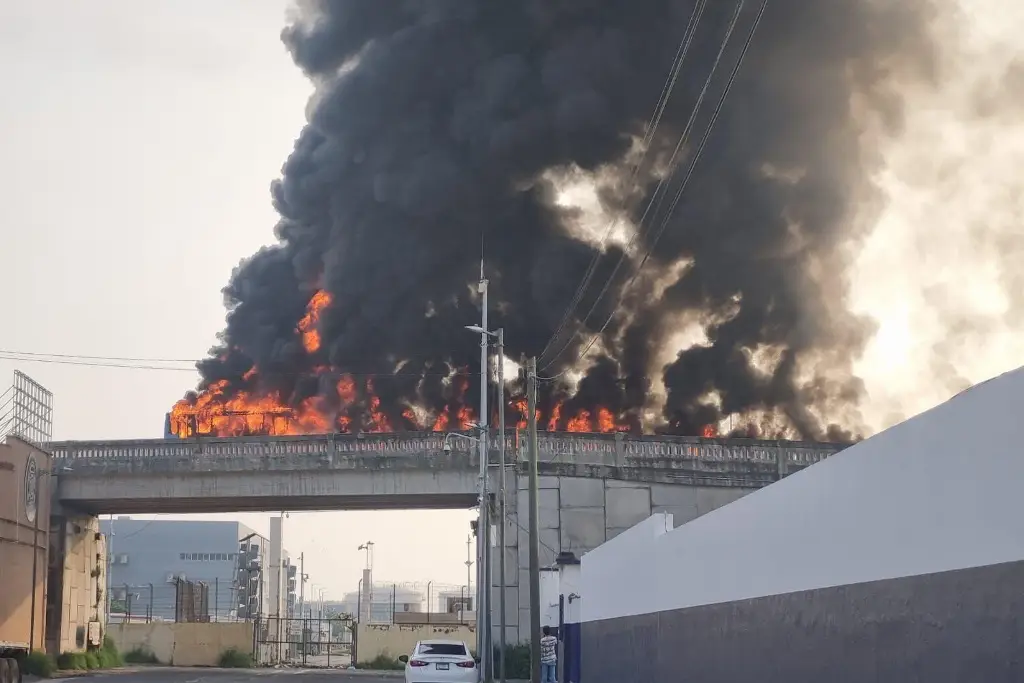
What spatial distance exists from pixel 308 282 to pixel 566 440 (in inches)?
993

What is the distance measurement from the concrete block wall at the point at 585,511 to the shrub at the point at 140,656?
77.7ft

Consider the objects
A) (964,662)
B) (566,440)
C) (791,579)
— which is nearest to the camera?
(964,662)

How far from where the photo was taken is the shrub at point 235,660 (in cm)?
6062

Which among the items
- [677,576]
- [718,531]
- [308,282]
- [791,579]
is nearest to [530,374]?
[677,576]

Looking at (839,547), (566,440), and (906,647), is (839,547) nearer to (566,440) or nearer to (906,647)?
(906,647)

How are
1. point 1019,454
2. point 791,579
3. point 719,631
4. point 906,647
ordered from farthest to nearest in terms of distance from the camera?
point 719,631 → point 791,579 → point 906,647 → point 1019,454

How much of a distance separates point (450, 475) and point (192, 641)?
68.1 ft

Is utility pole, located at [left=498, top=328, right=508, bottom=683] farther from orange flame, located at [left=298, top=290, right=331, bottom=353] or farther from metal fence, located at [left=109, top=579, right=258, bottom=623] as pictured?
metal fence, located at [left=109, top=579, right=258, bottom=623]

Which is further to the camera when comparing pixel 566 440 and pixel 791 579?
pixel 566 440

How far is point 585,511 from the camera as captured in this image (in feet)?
153

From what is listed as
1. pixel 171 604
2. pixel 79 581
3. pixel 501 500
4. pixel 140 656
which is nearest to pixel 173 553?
pixel 171 604

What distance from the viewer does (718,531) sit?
1811 centimetres

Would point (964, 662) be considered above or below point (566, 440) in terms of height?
below

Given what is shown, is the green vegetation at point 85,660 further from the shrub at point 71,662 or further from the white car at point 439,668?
the white car at point 439,668
